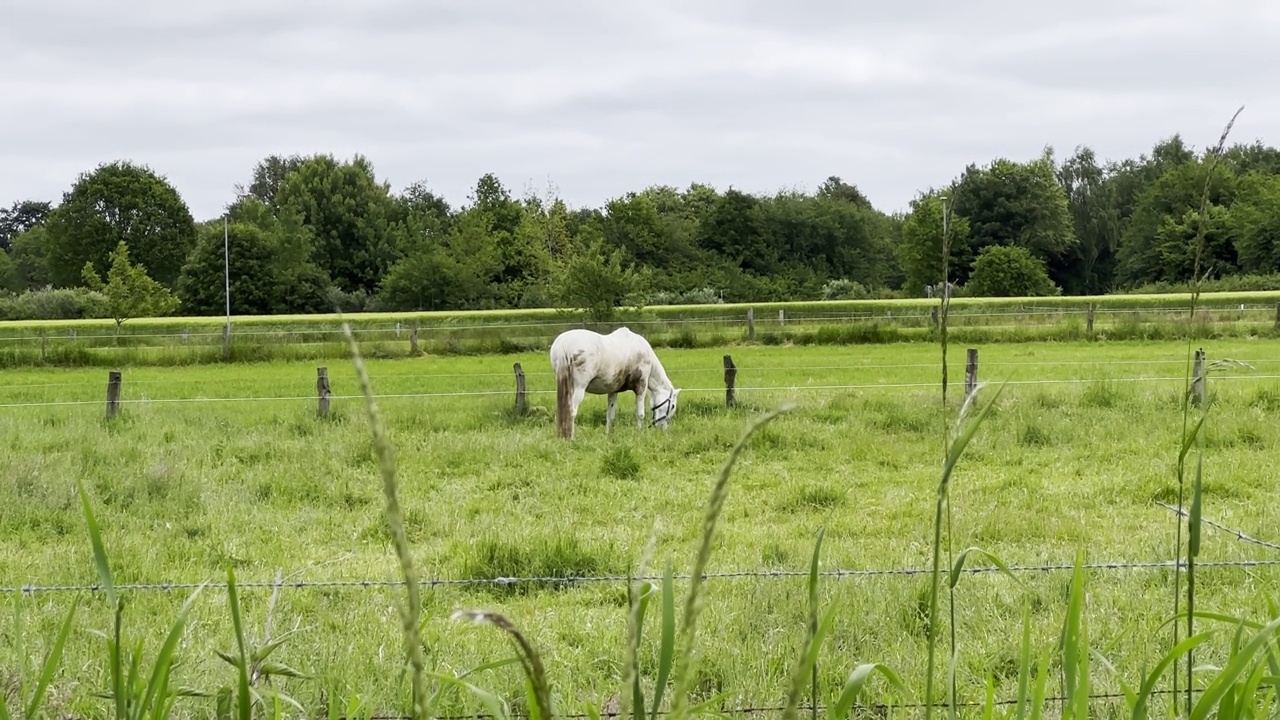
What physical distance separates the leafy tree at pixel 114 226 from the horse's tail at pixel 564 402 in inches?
1999

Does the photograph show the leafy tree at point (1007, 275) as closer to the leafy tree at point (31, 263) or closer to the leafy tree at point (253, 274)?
the leafy tree at point (253, 274)

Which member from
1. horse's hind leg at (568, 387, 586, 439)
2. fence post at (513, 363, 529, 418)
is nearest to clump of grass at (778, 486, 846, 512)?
horse's hind leg at (568, 387, 586, 439)

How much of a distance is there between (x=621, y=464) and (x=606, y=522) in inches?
79.7

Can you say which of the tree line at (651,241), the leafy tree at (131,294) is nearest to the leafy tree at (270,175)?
the tree line at (651,241)

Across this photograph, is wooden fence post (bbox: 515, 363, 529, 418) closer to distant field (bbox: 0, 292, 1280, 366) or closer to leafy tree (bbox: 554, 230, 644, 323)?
distant field (bbox: 0, 292, 1280, 366)

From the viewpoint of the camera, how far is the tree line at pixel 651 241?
4831 centimetres

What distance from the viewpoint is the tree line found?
48.3m

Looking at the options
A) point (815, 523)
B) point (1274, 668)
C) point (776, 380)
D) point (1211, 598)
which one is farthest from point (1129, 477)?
point (776, 380)

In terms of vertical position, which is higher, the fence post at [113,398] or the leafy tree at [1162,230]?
the leafy tree at [1162,230]

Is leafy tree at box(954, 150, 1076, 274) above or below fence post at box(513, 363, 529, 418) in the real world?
above

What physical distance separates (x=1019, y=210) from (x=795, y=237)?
12924mm

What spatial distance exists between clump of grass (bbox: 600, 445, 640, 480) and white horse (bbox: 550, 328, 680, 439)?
6.95ft

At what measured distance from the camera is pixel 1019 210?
183 feet

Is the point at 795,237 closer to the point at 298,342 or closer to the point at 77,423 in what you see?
the point at 298,342
